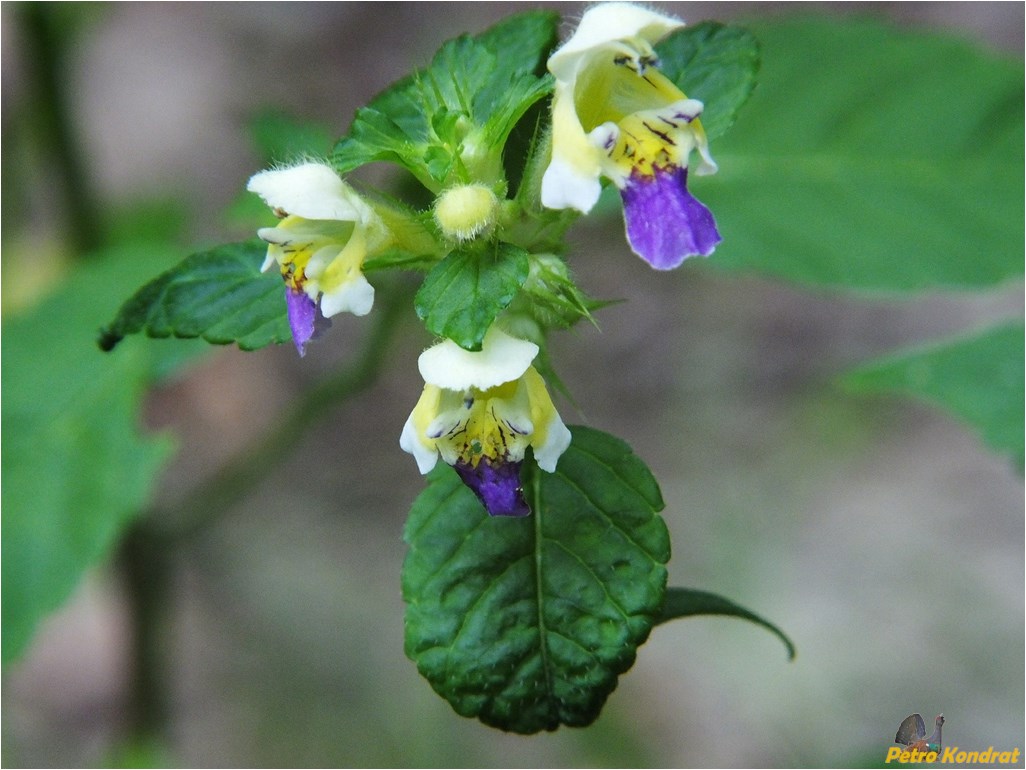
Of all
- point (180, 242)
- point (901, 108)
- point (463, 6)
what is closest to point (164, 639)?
point (180, 242)

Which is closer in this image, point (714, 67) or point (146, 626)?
point (714, 67)

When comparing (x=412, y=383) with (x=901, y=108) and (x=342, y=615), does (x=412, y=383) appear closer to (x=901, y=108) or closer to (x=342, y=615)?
(x=342, y=615)

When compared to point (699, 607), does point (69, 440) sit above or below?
below

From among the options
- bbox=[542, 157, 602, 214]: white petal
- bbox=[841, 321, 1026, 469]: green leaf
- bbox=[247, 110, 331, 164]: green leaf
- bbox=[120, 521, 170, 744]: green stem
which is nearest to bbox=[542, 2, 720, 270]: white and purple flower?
bbox=[542, 157, 602, 214]: white petal

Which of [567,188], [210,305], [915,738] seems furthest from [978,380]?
[210,305]

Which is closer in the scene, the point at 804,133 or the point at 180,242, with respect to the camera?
the point at 804,133

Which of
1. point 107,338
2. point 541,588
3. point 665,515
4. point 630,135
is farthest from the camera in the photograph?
point 665,515

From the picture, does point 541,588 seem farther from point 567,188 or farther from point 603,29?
point 603,29
